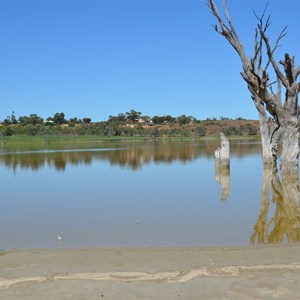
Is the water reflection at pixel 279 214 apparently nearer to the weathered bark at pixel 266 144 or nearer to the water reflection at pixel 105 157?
the water reflection at pixel 105 157

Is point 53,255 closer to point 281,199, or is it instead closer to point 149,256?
point 149,256

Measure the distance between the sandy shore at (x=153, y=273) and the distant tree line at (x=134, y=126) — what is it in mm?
83401

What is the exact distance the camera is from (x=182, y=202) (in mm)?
11406

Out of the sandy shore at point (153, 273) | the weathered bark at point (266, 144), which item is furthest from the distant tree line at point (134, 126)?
the sandy shore at point (153, 273)

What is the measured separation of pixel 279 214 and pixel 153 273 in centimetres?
524

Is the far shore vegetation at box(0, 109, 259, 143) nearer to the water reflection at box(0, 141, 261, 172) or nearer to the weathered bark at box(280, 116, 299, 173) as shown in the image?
the water reflection at box(0, 141, 261, 172)

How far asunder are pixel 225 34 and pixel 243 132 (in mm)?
81176

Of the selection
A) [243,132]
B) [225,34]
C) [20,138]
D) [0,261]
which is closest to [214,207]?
[0,261]

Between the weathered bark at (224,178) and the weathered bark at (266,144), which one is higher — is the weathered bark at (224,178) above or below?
below

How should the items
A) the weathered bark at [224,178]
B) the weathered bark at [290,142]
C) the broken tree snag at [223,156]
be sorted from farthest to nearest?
the broken tree snag at [223,156]
the weathered bark at [290,142]
the weathered bark at [224,178]

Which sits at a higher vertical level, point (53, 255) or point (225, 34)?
point (225, 34)

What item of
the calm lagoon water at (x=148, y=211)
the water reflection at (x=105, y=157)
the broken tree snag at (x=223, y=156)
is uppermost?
the broken tree snag at (x=223, y=156)

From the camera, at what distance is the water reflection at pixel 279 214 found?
7410 millimetres

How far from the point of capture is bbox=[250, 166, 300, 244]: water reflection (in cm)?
741
